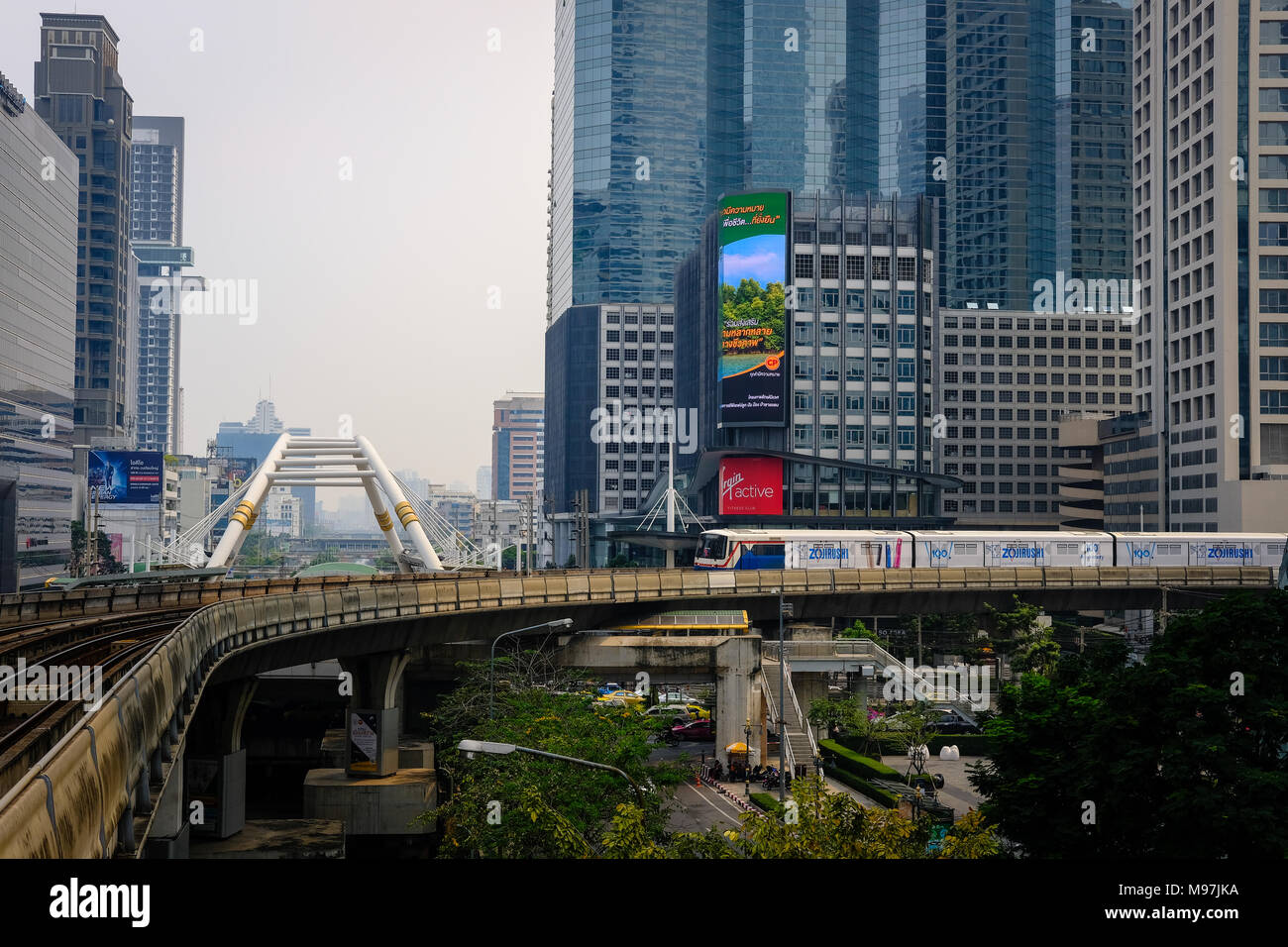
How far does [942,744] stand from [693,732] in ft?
45.0

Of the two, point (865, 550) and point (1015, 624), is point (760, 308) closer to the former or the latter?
point (865, 550)

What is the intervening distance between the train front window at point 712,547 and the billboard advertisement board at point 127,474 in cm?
7181

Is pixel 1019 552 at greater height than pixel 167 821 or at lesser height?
greater

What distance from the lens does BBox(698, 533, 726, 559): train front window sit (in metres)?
80.9

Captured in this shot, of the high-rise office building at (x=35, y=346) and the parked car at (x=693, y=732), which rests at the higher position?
the high-rise office building at (x=35, y=346)

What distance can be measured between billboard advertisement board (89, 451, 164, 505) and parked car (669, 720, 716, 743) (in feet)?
265

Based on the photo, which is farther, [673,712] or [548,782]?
[673,712]

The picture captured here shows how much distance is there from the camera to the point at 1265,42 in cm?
11225

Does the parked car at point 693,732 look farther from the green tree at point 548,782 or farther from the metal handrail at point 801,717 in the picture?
the green tree at point 548,782

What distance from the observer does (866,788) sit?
55.6 meters

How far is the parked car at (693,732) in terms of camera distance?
7025 cm

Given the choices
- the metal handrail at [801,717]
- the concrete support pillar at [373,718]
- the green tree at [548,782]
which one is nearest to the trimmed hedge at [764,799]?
the green tree at [548,782]

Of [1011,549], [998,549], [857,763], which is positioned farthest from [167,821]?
[1011,549]

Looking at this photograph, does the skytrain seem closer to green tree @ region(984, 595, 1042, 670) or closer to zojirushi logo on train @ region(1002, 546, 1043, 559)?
zojirushi logo on train @ region(1002, 546, 1043, 559)
